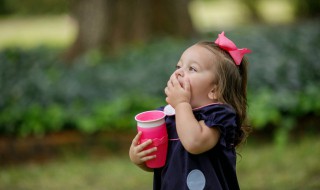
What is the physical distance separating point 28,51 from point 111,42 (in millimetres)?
1486

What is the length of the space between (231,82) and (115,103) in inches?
119

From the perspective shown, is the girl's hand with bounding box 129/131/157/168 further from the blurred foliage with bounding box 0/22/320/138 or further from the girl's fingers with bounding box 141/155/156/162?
the blurred foliage with bounding box 0/22/320/138

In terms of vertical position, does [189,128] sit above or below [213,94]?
below

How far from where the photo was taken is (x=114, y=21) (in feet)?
25.5

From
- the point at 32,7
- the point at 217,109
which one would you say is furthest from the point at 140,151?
the point at 32,7

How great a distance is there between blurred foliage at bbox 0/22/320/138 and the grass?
0.29m

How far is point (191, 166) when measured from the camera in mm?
2326

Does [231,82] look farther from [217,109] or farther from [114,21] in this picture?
[114,21]

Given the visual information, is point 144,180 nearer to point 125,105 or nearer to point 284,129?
point 125,105

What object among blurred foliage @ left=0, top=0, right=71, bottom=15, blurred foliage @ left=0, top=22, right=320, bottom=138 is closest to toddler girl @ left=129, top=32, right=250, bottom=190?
blurred foliage @ left=0, top=22, right=320, bottom=138

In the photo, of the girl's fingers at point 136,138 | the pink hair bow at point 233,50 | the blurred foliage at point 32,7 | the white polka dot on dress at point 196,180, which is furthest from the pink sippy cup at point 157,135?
the blurred foliage at point 32,7

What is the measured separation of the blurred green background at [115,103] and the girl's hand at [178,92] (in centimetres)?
163

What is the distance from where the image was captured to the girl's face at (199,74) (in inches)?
92.4

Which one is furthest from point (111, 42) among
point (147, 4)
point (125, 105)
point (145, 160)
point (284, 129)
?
point (145, 160)
